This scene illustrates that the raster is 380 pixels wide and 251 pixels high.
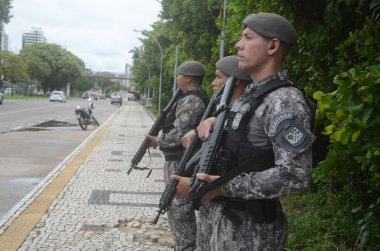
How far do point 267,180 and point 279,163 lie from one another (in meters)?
0.09

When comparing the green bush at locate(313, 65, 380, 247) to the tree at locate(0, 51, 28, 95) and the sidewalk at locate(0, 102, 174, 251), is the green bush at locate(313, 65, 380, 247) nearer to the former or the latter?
the sidewalk at locate(0, 102, 174, 251)

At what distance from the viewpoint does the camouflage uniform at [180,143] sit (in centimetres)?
395

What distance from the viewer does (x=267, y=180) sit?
2.11 m

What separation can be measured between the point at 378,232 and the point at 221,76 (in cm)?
171

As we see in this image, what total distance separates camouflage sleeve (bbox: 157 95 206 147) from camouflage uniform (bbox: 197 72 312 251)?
1498mm

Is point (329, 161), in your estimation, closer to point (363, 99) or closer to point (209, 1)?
point (363, 99)

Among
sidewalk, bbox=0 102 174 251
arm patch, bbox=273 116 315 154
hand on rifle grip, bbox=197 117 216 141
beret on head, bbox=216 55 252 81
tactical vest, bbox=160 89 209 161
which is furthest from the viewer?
sidewalk, bbox=0 102 174 251

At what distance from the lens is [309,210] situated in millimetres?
6230

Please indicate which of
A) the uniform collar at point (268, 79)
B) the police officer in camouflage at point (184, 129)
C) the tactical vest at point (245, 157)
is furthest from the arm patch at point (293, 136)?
the police officer in camouflage at point (184, 129)

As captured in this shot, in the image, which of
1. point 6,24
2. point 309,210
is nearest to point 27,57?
point 6,24

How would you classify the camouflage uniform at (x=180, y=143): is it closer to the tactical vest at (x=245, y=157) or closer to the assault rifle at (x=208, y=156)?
the assault rifle at (x=208, y=156)

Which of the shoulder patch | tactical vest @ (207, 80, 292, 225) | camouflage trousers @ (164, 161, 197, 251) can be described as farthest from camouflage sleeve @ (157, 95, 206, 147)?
the shoulder patch

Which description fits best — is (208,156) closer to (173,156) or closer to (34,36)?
(173,156)

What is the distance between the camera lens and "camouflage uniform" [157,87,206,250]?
12.9 feet
